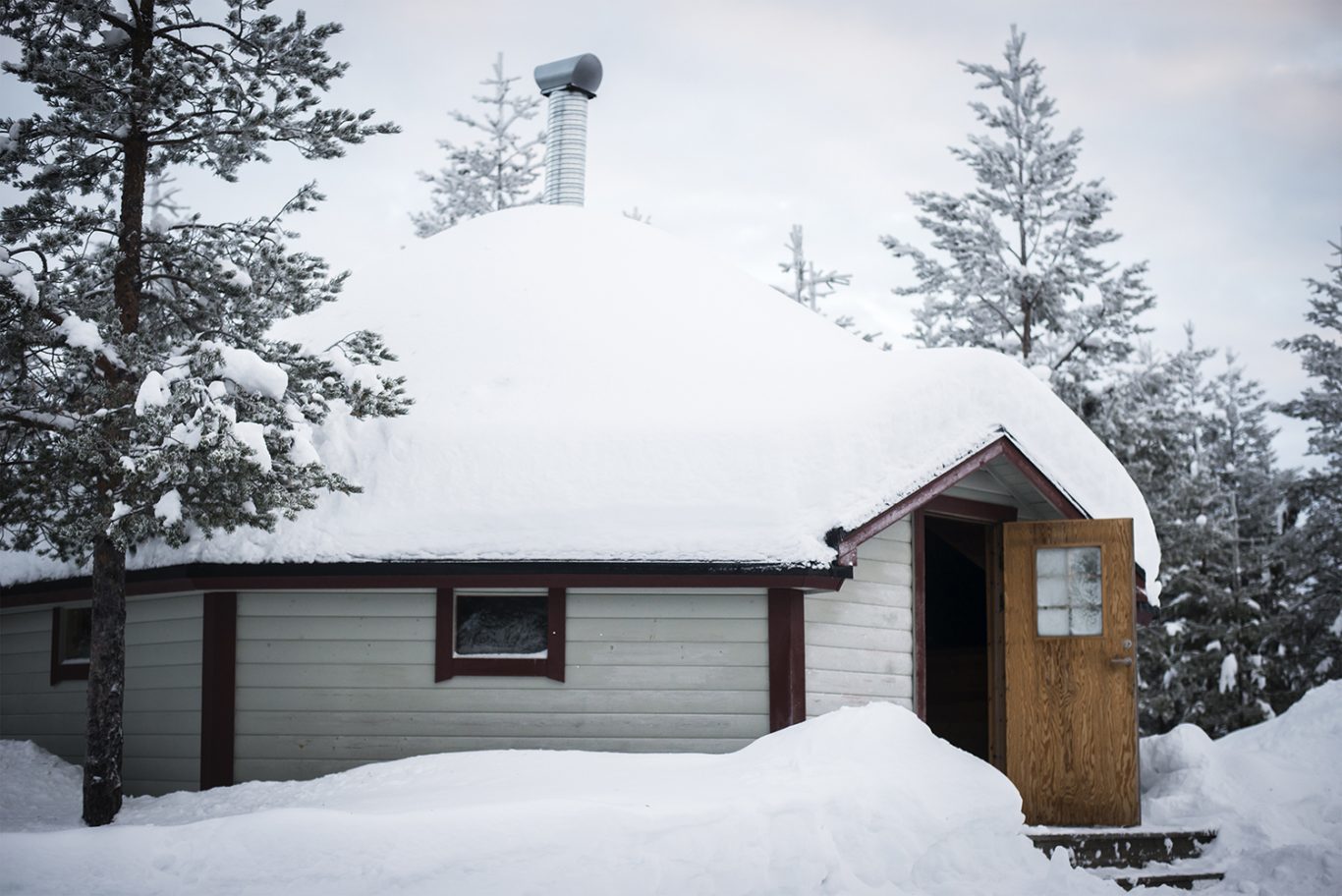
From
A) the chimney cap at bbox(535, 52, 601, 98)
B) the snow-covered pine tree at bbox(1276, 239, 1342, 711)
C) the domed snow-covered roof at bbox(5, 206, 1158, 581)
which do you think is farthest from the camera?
the snow-covered pine tree at bbox(1276, 239, 1342, 711)

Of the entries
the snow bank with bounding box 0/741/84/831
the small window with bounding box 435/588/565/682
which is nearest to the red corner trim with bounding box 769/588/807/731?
the small window with bounding box 435/588/565/682

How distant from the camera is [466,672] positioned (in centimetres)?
947

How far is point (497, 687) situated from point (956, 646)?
273 inches

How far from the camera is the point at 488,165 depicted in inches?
1167

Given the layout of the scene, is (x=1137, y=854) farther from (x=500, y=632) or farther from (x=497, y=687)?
(x=500, y=632)

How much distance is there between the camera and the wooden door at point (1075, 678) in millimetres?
9883

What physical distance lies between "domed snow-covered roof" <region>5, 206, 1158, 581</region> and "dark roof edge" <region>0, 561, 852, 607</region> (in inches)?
3.1

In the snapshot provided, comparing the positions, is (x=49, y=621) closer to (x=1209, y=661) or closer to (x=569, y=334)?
(x=569, y=334)

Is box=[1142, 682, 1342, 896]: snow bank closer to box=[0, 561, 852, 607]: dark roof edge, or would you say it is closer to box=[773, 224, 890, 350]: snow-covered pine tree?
box=[0, 561, 852, 607]: dark roof edge

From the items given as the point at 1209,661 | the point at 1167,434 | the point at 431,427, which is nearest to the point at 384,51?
the point at 431,427

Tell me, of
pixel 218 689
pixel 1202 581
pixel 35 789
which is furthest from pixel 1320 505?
pixel 35 789

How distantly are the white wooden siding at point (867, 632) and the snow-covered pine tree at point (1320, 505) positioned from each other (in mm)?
16381

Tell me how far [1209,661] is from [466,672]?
20578 mm

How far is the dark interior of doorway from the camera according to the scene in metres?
14.4
